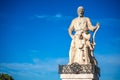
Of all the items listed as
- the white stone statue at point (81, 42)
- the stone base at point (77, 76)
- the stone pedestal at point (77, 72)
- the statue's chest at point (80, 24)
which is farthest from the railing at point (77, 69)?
the statue's chest at point (80, 24)

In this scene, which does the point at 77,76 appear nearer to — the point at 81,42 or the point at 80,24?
the point at 81,42

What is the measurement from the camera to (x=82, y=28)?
2509 centimetres

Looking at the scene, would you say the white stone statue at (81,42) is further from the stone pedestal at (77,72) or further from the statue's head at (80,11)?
the stone pedestal at (77,72)

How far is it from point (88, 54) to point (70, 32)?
7.55 ft

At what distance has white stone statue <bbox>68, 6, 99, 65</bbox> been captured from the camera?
2436 cm

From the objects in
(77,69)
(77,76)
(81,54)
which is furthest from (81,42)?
(77,76)

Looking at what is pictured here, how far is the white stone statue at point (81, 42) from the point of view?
79.9 feet

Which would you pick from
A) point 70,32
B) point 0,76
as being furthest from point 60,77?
point 0,76

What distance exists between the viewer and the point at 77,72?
23.4 metres

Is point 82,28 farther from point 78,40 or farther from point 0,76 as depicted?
point 0,76

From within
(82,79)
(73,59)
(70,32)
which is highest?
(70,32)

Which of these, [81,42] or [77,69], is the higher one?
[81,42]

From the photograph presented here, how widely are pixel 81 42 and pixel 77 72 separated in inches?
94.2

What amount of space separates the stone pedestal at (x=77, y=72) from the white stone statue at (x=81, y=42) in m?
0.80
